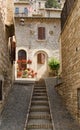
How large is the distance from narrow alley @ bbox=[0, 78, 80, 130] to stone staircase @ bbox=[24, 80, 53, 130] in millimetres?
202

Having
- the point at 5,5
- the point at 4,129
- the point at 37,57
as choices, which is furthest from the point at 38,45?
the point at 4,129

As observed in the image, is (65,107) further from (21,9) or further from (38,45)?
(21,9)

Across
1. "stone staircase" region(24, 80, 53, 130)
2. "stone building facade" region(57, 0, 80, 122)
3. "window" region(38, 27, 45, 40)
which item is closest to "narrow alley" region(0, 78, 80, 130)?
"stone staircase" region(24, 80, 53, 130)

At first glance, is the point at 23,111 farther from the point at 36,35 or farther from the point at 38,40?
the point at 36,35

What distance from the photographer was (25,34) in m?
30.0

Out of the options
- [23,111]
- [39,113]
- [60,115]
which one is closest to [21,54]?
[23,111]

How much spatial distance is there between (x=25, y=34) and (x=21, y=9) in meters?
19.3

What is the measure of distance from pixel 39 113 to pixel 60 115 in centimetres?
94

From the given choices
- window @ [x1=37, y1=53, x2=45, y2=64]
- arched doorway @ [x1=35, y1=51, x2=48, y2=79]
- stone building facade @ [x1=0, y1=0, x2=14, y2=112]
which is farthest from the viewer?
window @ [x1=37, y1=53, x2=45, y2=64]

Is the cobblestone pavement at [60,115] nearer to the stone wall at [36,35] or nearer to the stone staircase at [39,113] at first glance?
the stone staircase at [39,113]

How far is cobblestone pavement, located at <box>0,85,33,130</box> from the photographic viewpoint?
10.7m

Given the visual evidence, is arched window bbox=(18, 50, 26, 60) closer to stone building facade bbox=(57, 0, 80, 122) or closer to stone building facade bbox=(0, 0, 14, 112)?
stone building facade bbox=(0, 0, 14, 112)

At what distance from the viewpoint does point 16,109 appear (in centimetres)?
Answer: 1270

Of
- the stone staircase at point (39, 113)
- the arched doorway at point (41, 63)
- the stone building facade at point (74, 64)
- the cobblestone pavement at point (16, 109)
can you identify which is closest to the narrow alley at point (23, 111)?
the cobblestone pavement at point (16, 109)
